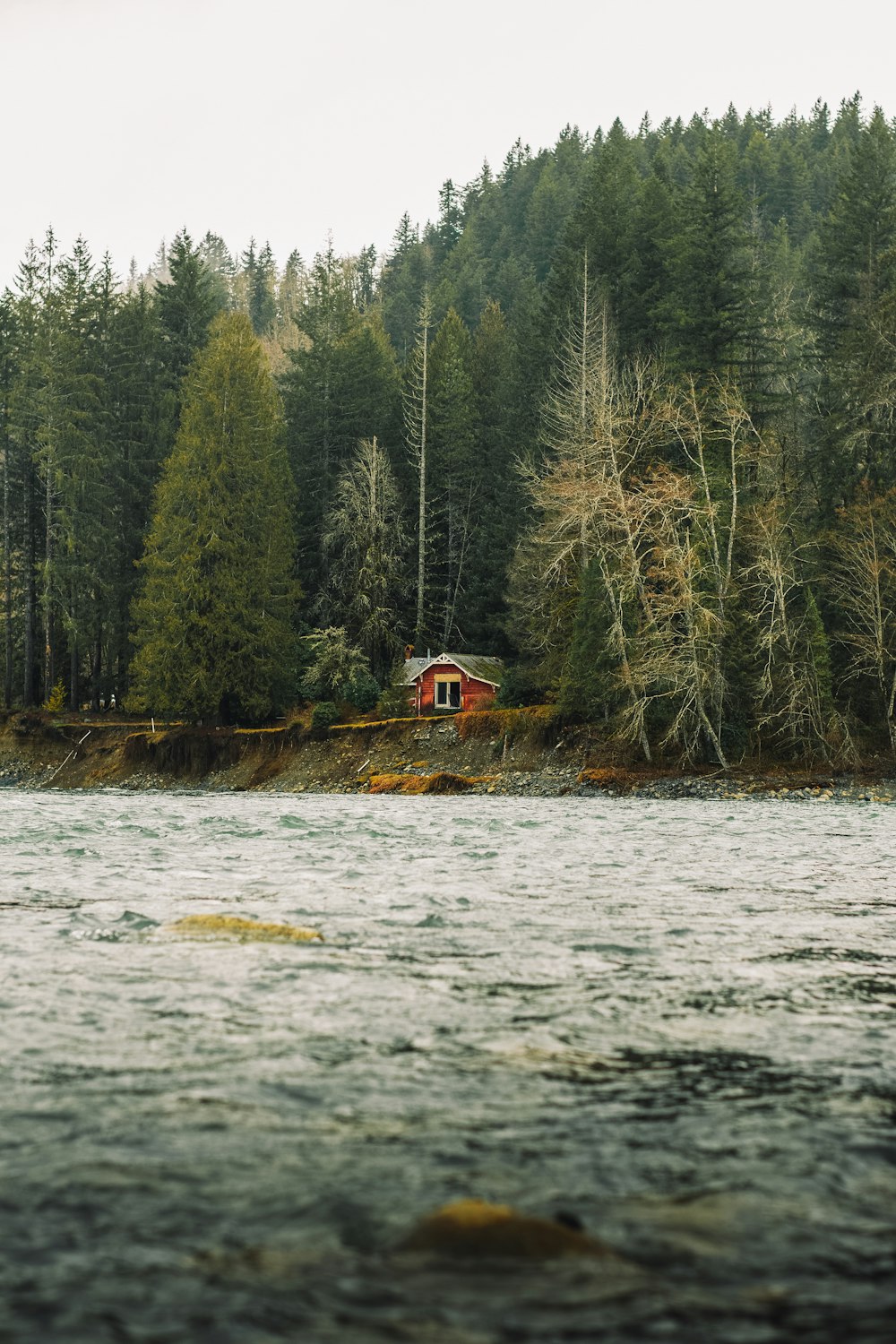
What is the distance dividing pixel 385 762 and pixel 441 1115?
136ft

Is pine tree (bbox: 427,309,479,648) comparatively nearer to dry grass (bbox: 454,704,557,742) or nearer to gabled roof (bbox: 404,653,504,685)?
gabled roof (bbox: 404,653,504,685)

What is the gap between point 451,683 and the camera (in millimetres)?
54250

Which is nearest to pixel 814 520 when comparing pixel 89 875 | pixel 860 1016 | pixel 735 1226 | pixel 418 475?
pixel 418 475

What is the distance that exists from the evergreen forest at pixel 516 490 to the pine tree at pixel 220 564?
14 centimetres

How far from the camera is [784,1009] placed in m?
7.64

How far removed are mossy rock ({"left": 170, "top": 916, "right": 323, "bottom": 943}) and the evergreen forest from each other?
29.5 meters

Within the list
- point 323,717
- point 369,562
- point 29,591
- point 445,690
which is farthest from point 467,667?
point 29,591

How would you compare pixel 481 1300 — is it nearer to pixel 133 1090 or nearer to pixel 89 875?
pixel 133 1090

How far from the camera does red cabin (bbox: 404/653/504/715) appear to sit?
5356 centimetres

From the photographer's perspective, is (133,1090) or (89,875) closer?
(133,1090)

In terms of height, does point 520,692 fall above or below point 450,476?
below

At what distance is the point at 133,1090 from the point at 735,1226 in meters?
2.94

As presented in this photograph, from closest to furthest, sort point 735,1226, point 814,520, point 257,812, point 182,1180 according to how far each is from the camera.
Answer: point 735,1226 → point 182,1180 → point 257,812 → point 814,520

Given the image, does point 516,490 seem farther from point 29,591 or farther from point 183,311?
point 29,591
